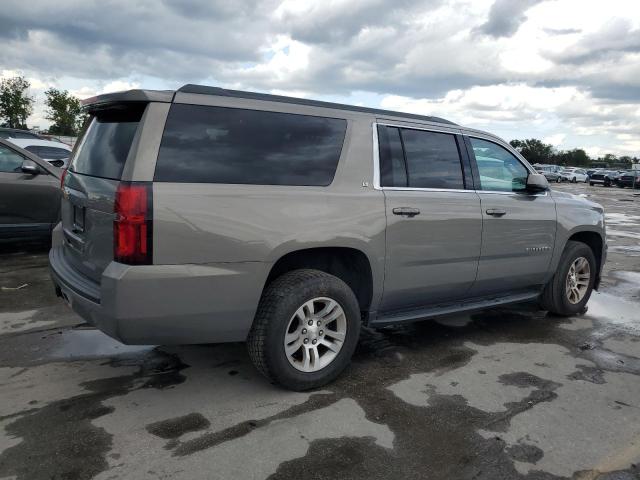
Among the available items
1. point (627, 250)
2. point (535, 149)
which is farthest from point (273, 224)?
point (535, 149)

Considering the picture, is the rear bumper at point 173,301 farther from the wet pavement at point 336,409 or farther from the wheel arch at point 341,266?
the wet pavement at point 336,409

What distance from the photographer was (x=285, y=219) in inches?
133

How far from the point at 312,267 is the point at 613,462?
206cm

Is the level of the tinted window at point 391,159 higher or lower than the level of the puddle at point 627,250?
higher

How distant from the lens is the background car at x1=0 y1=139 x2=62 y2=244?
7.38 meters

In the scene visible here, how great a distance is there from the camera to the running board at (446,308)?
405cm

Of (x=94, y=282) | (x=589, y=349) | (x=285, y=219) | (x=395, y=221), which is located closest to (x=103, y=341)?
(x=94, y=282)

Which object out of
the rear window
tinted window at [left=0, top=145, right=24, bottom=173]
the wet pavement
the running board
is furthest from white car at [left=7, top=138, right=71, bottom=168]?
the running board

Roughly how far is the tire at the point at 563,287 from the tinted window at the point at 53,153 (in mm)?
9229

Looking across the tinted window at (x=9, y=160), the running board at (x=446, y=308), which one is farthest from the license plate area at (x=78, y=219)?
the tinted window at (x=9, y=160)

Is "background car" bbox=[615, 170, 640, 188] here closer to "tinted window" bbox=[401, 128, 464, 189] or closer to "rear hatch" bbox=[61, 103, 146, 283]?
"tinted window" bbox=[401, 128, 464, 189]

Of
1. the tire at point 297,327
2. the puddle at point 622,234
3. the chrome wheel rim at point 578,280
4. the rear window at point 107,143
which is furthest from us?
the puddle at point 622,234

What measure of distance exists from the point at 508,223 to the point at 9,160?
21.3 feet

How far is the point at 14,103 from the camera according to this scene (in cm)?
4325
